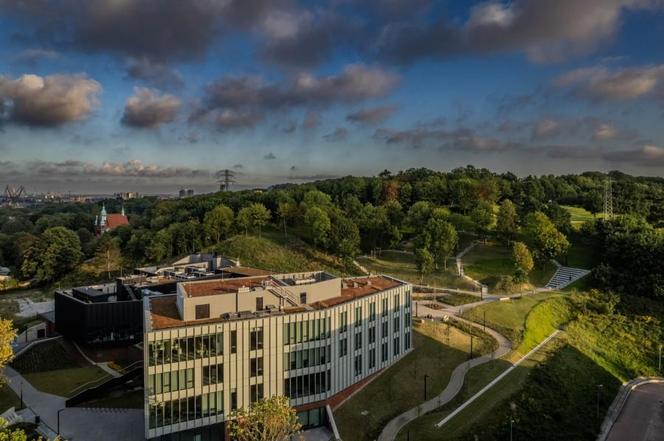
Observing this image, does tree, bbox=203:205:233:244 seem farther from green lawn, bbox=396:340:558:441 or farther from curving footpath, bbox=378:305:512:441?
green lawn, bbox=396:340:558:441

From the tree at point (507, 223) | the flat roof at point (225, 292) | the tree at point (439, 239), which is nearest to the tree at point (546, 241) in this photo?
the tree at point (507, 223)

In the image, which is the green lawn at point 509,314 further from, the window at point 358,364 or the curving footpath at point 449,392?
the window at point 358,364

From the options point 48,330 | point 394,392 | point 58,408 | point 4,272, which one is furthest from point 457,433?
point 4,272

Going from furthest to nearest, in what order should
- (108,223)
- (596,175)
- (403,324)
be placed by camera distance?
(596,175)
(108,223)
(403,324)

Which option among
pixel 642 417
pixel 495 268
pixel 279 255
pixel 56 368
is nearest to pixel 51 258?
pixel 279 255

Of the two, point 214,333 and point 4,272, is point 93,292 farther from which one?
point 4,272

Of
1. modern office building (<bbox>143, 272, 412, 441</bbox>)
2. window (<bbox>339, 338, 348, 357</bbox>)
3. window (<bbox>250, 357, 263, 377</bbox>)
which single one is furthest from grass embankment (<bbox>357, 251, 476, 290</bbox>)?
window (<bbox>250, 357, 263, 377</bbox>)
